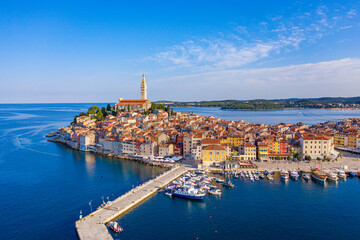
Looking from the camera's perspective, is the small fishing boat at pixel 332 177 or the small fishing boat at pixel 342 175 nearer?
the small fishing boat at pixel 332 177

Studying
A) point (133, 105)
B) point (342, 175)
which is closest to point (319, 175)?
point (342, 175)

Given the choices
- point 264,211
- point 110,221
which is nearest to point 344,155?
point 264,211

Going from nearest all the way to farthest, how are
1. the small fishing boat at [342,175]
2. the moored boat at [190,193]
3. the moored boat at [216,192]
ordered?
the moored boat at [190,193]
the moored boat at [216,192]
the small fishing boat at [342,175]

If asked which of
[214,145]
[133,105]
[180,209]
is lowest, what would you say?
[180,209]

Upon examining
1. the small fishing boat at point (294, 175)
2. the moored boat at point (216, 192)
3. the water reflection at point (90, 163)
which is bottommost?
the water reflection at point (90, 163)

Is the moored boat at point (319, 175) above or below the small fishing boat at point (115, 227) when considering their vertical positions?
above

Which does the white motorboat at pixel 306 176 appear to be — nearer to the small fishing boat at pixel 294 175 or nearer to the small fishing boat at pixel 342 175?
the small fishing boat at pixel 294 175

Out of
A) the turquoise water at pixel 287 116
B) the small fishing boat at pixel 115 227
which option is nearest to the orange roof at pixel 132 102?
the turquoise water at pixel 287 116

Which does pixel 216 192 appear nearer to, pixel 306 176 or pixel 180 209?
pixel 180 209

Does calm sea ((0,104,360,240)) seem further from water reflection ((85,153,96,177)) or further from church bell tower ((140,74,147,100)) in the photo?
church bell tower ((140,74,147,100))
